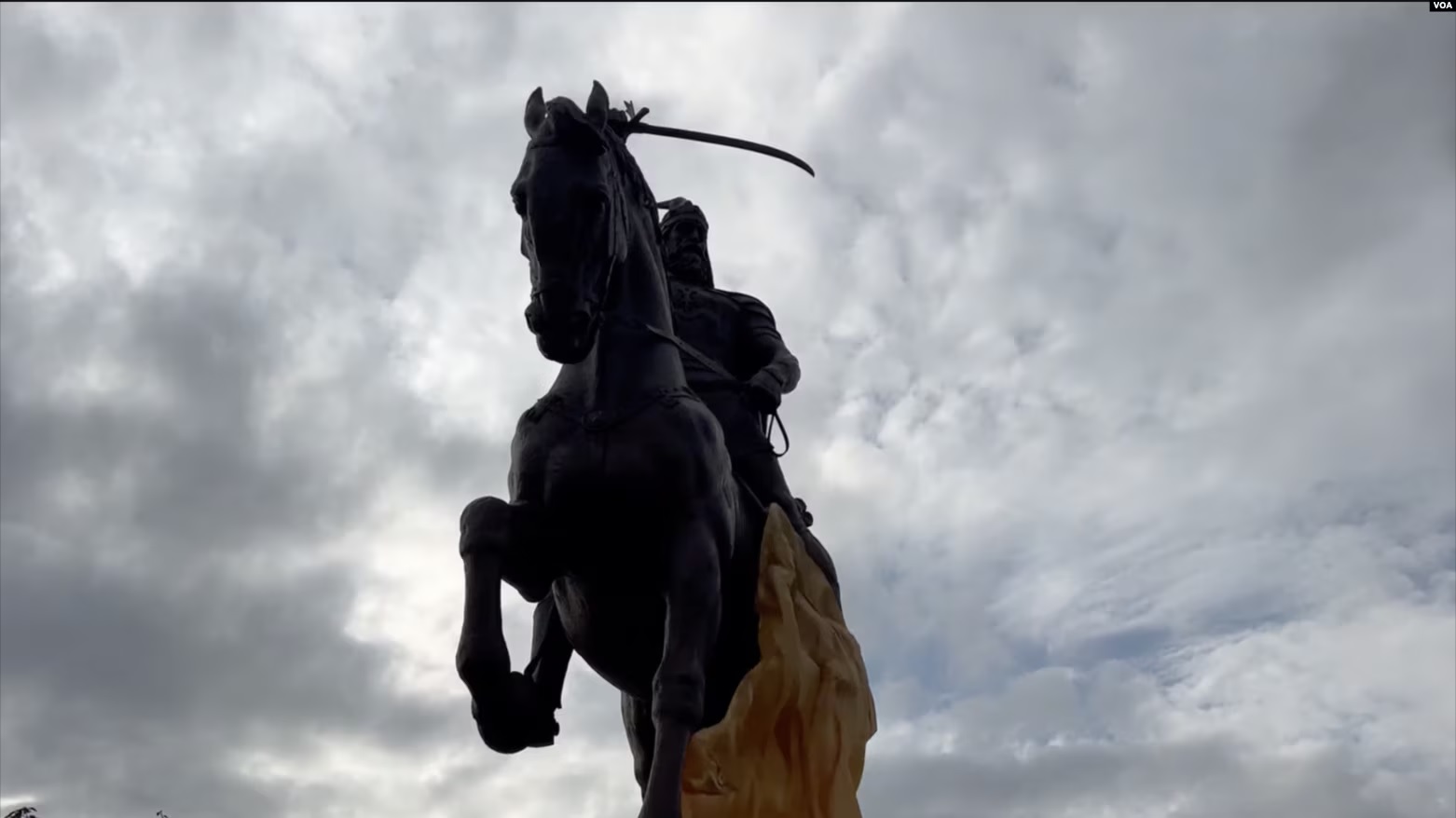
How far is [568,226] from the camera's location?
5.09 metres

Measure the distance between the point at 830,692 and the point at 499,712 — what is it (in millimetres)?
1766

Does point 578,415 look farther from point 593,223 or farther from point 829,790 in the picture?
point 829,790

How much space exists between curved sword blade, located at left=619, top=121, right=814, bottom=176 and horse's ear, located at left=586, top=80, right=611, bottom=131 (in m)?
0.36

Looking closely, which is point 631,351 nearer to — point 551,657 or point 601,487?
point 601,487

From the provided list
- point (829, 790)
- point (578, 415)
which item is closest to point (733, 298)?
point (578, 415)

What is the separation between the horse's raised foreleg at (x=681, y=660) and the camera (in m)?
5.02

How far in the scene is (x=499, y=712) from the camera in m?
5.25

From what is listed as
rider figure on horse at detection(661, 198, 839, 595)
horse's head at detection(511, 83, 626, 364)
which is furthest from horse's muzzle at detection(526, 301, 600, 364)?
rider figure on horse at detection(661, 198, 839, 595)

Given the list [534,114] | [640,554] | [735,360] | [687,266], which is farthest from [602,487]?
[687,266]

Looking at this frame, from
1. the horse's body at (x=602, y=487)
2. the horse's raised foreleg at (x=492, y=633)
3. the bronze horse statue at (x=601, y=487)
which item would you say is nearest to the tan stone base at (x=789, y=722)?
the bronze horse statue at (x=601, y=487)

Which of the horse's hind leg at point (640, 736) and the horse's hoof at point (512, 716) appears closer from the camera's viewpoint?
the horse's hoof at point (512, 716)

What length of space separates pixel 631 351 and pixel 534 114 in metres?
1.06

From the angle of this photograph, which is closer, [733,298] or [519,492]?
[519,492]

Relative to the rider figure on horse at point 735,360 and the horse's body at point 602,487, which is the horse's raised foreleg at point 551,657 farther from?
the rider figure on horse at point 735,360
